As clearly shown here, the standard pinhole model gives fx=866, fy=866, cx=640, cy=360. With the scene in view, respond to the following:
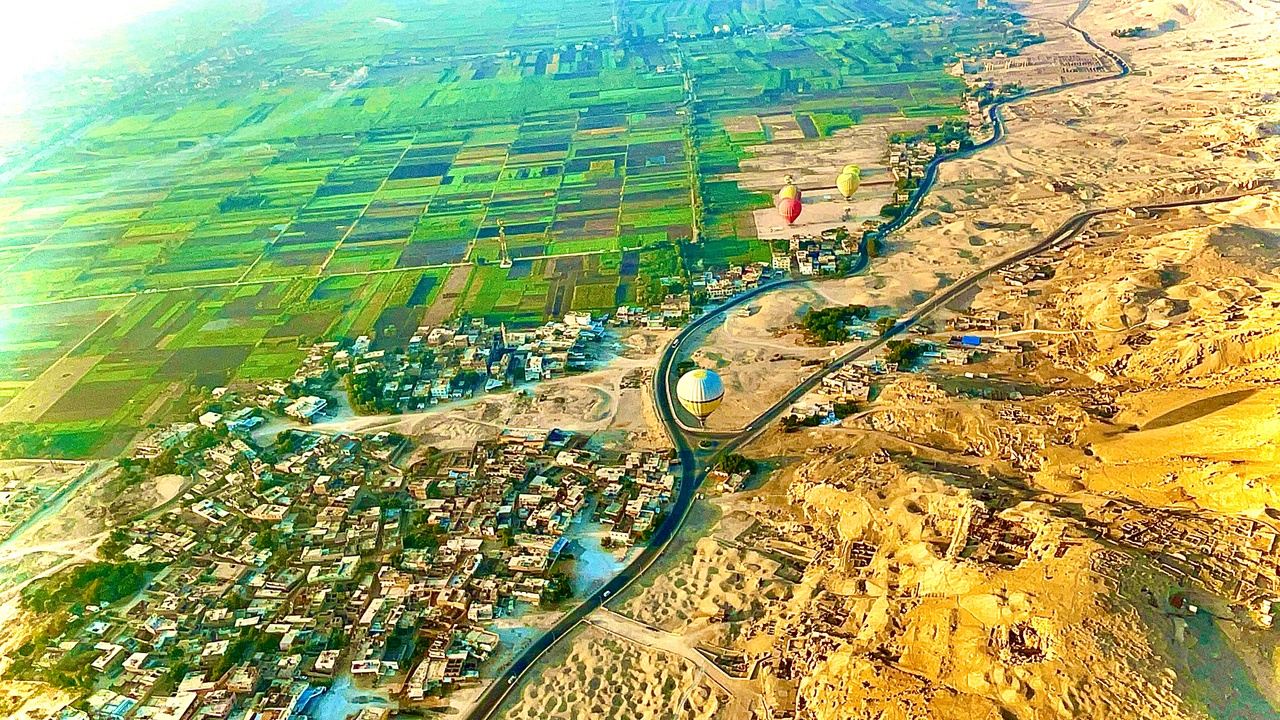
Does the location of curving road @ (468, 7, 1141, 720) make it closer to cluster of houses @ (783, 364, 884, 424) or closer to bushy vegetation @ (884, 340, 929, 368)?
cluster of houses @ (783, 364, 884, 424)

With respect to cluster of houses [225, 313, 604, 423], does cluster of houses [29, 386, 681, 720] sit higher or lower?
higher

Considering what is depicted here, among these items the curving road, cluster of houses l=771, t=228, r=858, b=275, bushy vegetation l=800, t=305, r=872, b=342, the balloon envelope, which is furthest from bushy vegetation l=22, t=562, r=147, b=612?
the balloon envelope

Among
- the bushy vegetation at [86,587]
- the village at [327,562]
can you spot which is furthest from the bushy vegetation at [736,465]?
the bushy vegetation at [86,587]

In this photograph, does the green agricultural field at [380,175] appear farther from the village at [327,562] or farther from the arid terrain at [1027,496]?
the arid terrain at [1027,496]

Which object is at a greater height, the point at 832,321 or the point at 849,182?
the point at 849,182

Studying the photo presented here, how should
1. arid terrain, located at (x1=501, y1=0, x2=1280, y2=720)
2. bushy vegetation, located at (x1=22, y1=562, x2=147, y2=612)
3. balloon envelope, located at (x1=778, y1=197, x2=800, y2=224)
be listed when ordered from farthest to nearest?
balloon envelope, located at (x1=778, y1=197, x2=800, y2=224), bushy vegetation, located at (x1=22, y1=562, x2=147, y2=612), arid terrain, located at (x1=501, y1=0, x2=1280, y2=720)

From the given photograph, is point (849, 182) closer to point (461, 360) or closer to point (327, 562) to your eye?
point (461, 360)


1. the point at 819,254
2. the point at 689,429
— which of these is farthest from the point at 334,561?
the point at 819,254
